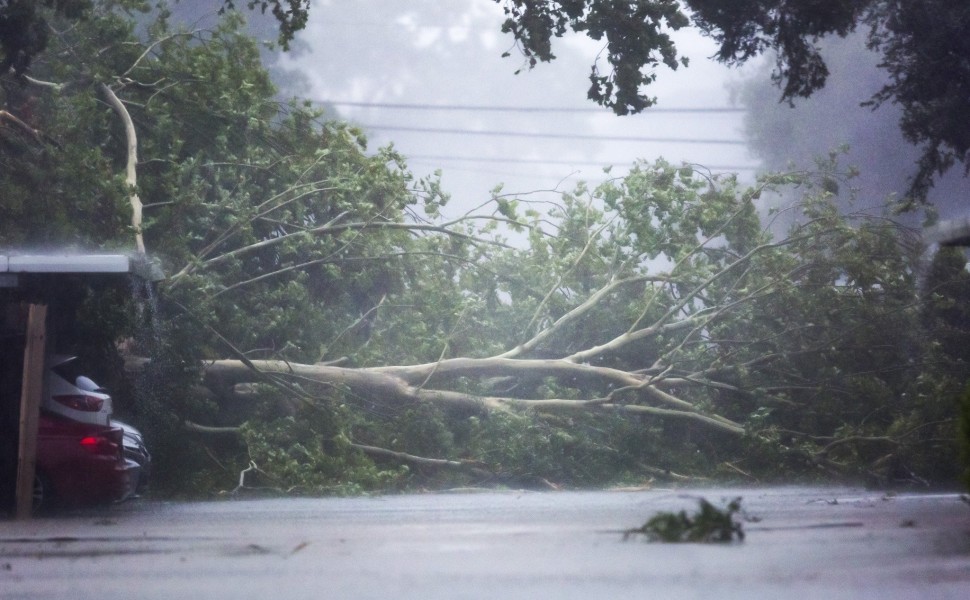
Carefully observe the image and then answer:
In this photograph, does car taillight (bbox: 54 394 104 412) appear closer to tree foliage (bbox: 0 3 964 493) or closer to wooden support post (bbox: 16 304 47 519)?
wooden support post (bbox: 16 304 47 519)

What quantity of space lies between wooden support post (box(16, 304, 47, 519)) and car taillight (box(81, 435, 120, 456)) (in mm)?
484

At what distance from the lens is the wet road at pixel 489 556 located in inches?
159

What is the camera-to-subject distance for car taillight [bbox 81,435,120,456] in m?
8.87

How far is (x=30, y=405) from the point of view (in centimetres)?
828

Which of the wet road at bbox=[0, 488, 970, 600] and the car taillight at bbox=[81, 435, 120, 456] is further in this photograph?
the car taillight at bbox=[81, 435, 120, 456]

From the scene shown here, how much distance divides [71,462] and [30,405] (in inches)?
30.7

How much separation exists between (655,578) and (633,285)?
1127 centimetres

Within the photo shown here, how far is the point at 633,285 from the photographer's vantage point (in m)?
15.3

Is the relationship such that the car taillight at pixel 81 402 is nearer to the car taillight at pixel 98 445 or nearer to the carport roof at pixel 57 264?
the car taillight at pixel 98 445

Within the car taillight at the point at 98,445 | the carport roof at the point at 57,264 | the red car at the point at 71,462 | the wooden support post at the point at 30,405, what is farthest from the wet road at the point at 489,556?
the carport roof at the point at 57,264

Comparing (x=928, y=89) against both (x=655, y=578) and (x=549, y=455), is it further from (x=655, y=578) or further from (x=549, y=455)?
(x=655, y=578)

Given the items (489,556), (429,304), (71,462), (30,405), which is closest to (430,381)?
(429,304)

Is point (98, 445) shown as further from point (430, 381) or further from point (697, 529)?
point (430, 381)

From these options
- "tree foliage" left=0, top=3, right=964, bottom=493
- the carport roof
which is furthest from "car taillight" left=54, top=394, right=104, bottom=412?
"tree foliage" left=0, top=3, right=964, bottom=493
